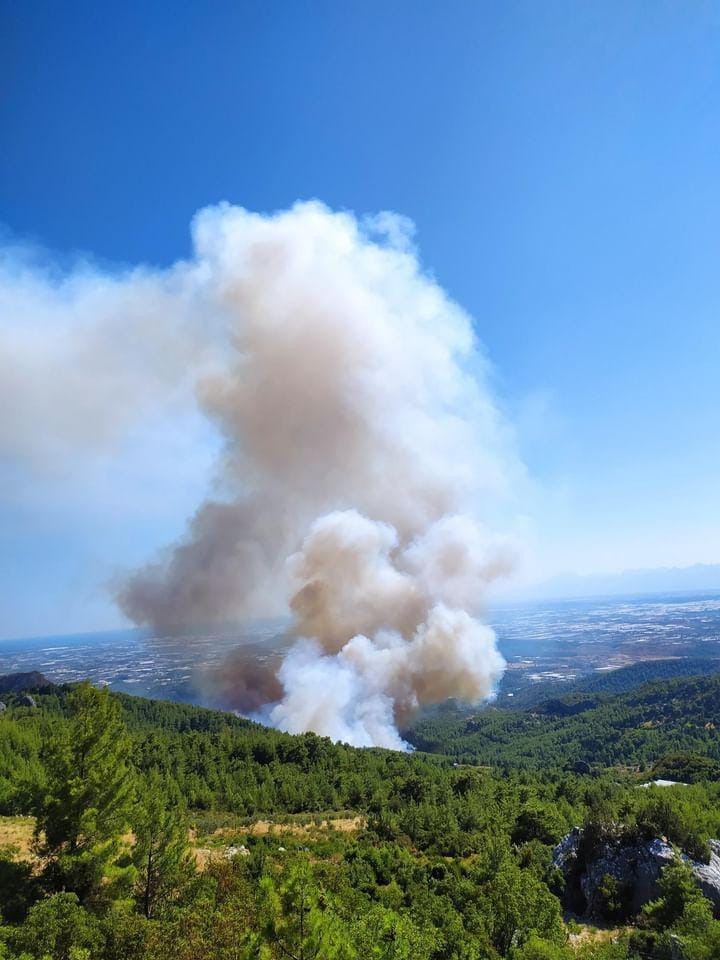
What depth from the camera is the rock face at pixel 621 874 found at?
24812 millimetres

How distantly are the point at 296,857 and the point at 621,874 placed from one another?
54.6 ft

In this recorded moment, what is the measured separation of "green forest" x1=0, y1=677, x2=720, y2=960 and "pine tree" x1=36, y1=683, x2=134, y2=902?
0.17 ft

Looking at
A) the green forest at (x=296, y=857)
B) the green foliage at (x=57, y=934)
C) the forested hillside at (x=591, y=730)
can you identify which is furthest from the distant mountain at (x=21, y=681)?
the green foliage at (x=57, y=934)

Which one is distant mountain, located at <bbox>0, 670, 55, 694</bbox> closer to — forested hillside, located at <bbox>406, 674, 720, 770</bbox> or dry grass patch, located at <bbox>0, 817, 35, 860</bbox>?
forested hillside, located at <bbox>406, 674, 720, 770</bbox>

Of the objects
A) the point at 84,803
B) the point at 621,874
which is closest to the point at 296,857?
the point at 84,803

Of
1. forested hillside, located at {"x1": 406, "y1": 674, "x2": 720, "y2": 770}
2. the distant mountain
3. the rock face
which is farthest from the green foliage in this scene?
the distant mountain

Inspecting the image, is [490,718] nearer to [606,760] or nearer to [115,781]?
[606,760]

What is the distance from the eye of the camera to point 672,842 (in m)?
26.5

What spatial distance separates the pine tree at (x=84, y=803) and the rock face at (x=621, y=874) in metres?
23.6

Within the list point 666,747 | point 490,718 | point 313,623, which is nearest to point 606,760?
point 666,747

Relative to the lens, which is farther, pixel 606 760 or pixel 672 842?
pixel 606 760

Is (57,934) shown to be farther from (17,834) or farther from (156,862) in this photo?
(17,834)

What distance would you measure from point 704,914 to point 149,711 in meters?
89.2

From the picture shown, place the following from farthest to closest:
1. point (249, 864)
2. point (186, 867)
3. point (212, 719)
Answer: point (212, 719) < point (249, 864) < point (186, 867)
